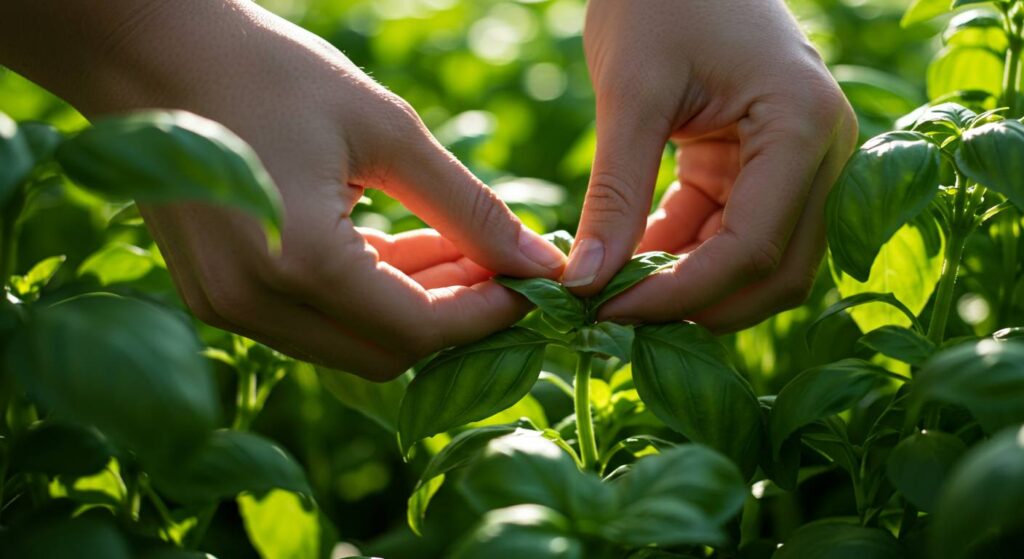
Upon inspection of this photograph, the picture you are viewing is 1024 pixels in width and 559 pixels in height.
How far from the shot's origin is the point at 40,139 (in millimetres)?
963

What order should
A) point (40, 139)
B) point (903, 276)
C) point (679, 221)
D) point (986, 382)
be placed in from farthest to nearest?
1. point (679, 221)
2. point (903, 276)
3. point (40, 139)
4. point (986, 382)

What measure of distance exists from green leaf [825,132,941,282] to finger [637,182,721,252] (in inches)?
17.8

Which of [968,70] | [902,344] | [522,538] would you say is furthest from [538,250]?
[968,70]

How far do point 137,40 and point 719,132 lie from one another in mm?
786

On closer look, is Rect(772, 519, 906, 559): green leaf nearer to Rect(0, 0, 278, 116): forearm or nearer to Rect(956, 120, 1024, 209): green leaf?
Rect(956, 120, 1024, 209): green leaf

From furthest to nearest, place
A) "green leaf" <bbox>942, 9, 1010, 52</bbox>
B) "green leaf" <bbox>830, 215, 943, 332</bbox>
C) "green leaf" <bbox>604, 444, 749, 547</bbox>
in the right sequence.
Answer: "green leaf" <bbox>942, 9, 1010, 52</bbox> < "green leaf" <bbox>830, 215, 943, 332</bbox> < "green leaf" <bbox>604, 444, 749, 547</bbox>

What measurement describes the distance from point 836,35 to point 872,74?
1228 millimetres

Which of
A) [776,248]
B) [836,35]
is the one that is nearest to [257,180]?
[776,248]

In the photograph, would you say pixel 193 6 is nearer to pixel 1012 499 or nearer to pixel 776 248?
pixel 776 248

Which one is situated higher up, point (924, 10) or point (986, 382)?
point (924, 10)

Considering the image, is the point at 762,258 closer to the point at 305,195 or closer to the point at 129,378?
the point at 305,195

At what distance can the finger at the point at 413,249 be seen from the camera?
145 cm

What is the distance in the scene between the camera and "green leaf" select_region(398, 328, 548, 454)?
1174mm

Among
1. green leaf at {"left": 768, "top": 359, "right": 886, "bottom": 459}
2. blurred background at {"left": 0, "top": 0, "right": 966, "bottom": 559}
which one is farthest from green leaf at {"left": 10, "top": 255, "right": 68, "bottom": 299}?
green leaf at {"left": 768, "top": 359, "right": 886, "bottom": 459}
